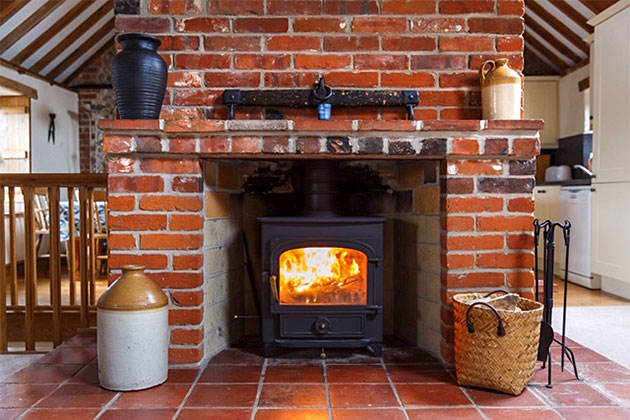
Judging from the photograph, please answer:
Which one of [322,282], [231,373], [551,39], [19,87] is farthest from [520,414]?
[19,87]

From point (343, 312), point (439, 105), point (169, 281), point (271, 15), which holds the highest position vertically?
point (271, 15)

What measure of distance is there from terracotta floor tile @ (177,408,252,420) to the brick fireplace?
0.40 m

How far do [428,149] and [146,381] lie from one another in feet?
4.37

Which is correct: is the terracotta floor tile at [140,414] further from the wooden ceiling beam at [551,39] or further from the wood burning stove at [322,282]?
the wooden ceiling beam at [551,39]

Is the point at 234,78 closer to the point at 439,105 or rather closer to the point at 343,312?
the point at 439,105

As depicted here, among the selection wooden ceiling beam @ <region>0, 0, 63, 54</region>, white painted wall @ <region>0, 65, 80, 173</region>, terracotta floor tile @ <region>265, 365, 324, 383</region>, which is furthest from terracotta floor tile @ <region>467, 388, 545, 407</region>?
white painted wall @ <region>0, 65, 80, 173</region>

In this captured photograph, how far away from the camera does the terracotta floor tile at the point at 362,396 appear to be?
1.73 meters

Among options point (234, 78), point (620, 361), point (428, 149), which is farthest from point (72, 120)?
point (620, 361)

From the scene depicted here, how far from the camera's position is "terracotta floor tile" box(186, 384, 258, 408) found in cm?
174

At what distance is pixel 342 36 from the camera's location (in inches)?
83.7

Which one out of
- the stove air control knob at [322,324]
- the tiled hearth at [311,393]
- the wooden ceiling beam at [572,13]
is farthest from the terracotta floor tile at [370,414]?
the wooden ceiling beam at [572,13]

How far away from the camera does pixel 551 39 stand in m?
6.05

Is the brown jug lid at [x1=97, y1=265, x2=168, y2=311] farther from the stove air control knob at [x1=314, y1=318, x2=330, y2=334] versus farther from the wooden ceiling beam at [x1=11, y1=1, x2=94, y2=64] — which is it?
the wooden ceiling beam at [x1=11, y1=1, x2=94, y2=64]

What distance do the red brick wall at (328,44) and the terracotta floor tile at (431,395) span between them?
3.66ft
